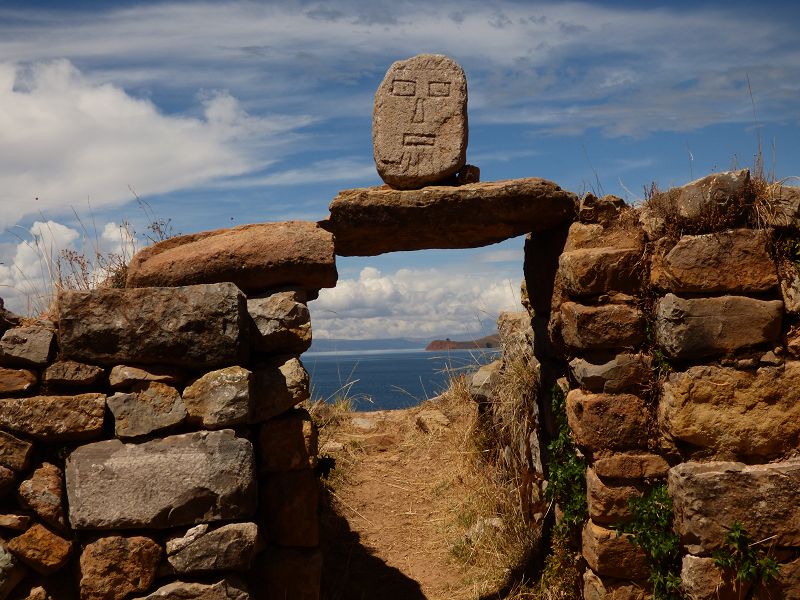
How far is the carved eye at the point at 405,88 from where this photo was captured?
523 cm

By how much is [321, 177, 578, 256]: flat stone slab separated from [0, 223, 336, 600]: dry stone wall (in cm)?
107

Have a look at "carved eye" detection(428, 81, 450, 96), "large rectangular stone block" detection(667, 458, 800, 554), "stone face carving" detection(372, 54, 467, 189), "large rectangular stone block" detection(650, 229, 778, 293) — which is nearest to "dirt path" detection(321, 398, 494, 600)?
"large rectangular stone block" detection(667, 458, 800, 554)

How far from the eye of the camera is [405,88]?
5238mm

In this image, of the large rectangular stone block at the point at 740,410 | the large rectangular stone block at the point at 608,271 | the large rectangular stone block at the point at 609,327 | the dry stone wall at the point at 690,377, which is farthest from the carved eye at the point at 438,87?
the large rectangular stone block at the point at 740,410

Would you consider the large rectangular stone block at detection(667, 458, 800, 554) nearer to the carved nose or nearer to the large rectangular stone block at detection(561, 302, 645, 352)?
the large rectangular stone block at detection(561, 302, 645, 352)

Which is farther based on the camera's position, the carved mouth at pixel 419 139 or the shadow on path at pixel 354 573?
the shadow on path at pixel 354 573

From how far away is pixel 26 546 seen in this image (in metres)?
4.03

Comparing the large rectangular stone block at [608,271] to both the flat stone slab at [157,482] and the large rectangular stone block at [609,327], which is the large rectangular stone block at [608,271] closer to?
the large rectangular stone block at [609,327]

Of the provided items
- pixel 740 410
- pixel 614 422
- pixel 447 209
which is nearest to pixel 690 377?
pixel 740 410

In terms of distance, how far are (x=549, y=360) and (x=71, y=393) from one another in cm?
350

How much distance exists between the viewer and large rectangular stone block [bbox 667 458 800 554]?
4301 mm

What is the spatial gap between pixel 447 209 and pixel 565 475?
194cm

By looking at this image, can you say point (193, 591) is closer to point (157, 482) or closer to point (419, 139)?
point (157, 482)

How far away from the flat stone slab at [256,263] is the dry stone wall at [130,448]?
43 centimetres
